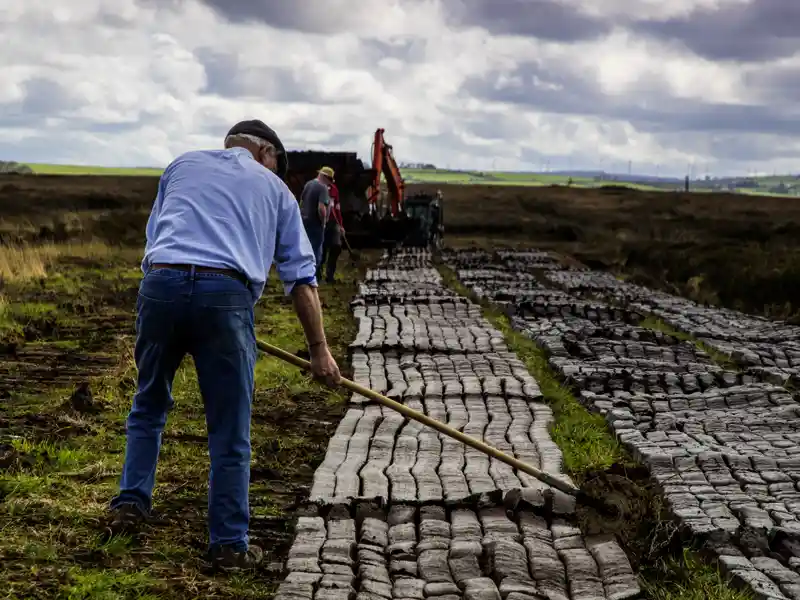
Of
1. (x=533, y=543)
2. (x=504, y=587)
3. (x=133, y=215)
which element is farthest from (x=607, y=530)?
(x=133, y=215)

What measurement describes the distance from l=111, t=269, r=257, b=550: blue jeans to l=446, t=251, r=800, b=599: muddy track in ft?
7.08

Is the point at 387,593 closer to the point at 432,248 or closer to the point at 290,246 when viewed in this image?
the point at 290,246

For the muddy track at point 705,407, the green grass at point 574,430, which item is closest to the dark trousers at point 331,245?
the muddy track at point 705,407

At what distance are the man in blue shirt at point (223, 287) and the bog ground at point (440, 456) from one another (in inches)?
15.4

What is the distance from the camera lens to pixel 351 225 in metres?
29.7

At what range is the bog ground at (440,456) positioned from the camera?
15.8 feet

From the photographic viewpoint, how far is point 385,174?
31750mm

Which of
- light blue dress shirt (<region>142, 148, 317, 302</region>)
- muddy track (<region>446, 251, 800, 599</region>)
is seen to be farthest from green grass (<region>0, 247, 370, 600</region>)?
muddy track (<region>446, 251, 800, 599</region>)

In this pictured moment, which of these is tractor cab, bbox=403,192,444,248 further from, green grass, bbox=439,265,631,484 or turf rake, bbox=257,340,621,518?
turf rake, bbox=257,340,621,518

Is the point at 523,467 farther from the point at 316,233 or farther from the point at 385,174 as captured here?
the point at 385,174

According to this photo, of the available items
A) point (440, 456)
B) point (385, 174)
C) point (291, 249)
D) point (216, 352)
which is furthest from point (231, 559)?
point (385, 174)

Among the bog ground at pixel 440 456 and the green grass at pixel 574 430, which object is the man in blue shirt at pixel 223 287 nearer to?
the bog ground at pixel 440 456

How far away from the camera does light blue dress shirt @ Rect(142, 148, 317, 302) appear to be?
487 cm

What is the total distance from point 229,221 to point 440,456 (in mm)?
2452
